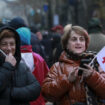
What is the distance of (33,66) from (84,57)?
117 centimetres

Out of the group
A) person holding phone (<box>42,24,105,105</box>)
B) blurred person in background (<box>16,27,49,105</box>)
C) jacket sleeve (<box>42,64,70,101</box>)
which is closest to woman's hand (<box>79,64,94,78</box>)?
person holding phone (<box>42,24,105,105</box>)

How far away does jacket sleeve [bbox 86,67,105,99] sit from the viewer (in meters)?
3.80

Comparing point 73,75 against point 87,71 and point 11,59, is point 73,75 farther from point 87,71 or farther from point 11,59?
point 11,59

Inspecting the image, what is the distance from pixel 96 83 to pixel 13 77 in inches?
33.7

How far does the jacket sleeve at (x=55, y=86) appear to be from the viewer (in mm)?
3863

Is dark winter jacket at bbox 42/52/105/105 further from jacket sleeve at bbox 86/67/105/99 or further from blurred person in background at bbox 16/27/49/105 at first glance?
blurred person in background at bbox 16/27/49/105

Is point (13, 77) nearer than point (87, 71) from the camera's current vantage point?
No

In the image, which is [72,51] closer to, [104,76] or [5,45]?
[104,76]

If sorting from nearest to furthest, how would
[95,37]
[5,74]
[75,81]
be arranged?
[5,74], [75,81], [95,37]

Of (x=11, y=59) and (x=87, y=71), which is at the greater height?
(x=11, y=59)

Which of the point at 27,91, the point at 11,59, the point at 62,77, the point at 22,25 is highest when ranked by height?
the point at 22,25

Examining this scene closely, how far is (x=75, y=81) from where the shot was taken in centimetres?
389

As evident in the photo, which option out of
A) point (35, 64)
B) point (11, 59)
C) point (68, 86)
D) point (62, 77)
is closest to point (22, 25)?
point (35, 64)

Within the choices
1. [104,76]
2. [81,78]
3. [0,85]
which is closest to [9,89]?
[0,85]
